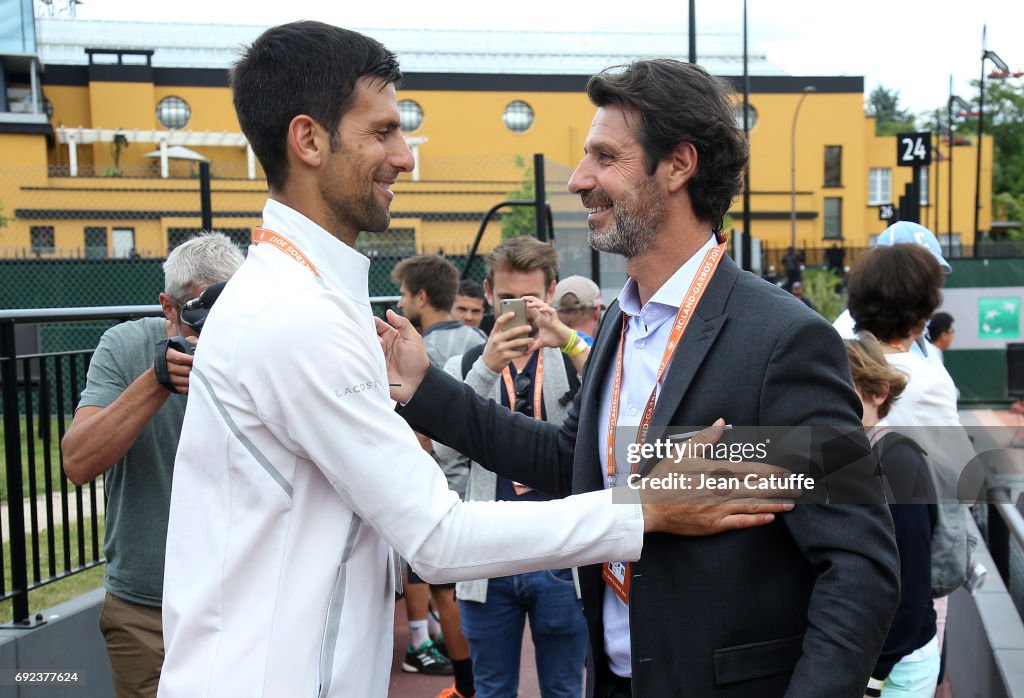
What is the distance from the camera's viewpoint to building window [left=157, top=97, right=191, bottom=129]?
48500 mm

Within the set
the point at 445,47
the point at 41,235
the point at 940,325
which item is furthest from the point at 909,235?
the point at 445,47

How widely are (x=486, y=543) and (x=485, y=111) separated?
5276 centimetres

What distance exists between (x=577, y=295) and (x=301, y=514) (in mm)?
4027

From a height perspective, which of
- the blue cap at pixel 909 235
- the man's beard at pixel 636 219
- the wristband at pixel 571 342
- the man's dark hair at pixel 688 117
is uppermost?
the man's dark hair at pixel 688 117

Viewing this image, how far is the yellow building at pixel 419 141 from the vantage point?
33812 mm

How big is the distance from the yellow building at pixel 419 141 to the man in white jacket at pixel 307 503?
26.6 metres

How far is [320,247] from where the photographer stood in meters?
2.04

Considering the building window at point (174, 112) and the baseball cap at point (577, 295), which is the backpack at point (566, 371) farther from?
the building window at point (174, 112)

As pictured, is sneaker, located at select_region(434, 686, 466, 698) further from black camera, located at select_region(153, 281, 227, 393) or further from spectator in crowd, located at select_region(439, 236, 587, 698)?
black camera, located at select_region(153, 281, 227, 393)

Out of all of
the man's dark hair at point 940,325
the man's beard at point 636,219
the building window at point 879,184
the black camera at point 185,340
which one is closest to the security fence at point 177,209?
the man's dark hair at point 940,325

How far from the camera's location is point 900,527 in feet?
10.7

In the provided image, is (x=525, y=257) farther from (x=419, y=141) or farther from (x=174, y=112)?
(x=174, y=112)

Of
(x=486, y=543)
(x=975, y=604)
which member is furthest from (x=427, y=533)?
(x=975, y=604)

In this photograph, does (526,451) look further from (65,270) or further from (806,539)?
(65,270)
